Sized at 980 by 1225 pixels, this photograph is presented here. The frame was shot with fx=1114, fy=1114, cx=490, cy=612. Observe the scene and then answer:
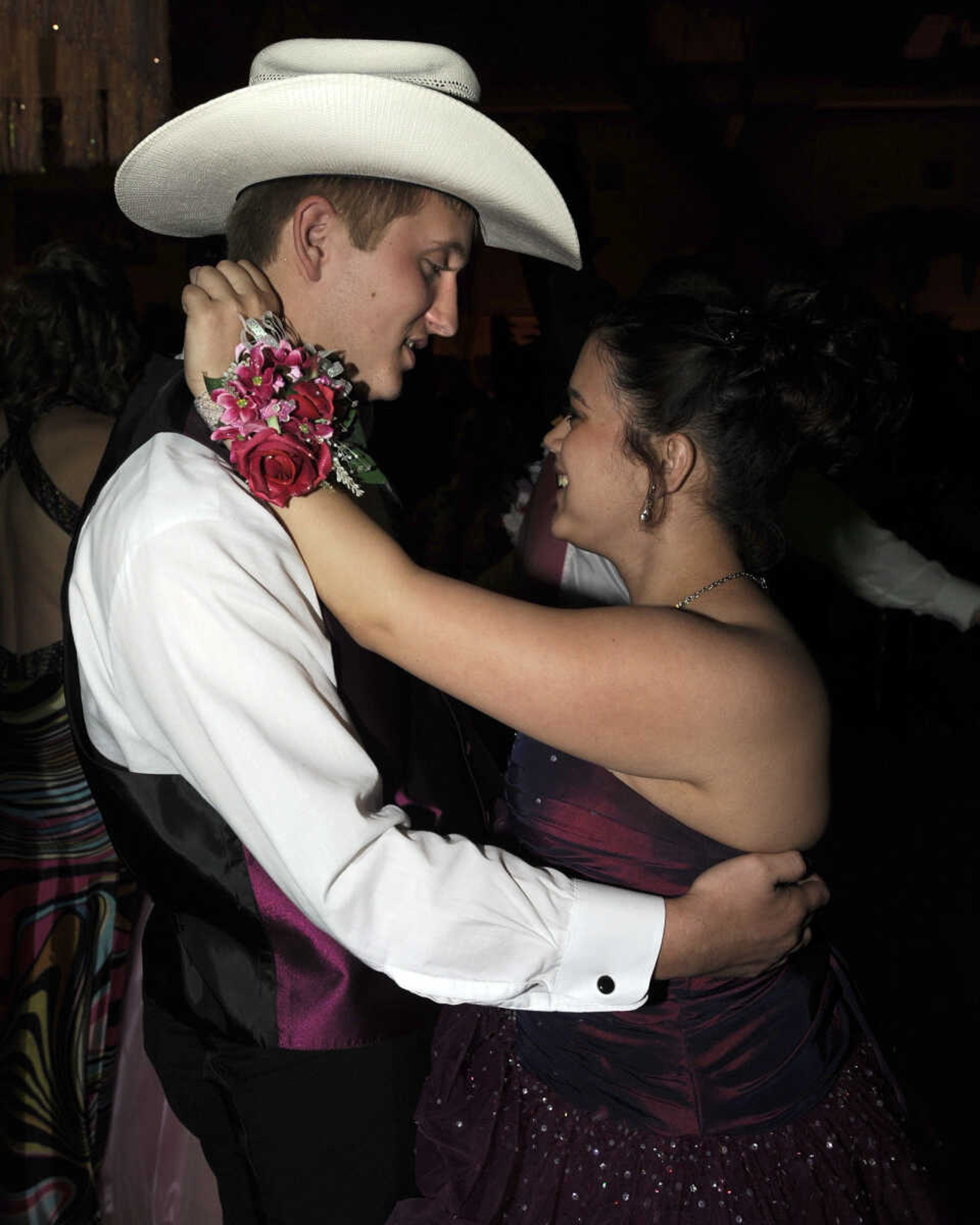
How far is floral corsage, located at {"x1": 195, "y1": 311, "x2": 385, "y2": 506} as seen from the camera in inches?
44.0

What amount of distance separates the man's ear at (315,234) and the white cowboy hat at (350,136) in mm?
52

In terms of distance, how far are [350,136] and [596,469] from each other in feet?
1.73

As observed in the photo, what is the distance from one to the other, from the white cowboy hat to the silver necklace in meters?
0.51

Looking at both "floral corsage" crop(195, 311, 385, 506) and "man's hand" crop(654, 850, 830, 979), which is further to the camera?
"man's hand" crop(654, 850, 830, 979)

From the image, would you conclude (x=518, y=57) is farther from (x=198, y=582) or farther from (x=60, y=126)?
(x=198, y=582)

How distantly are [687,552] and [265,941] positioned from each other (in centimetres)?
73

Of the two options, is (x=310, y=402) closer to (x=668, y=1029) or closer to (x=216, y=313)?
(x=216, y=313)

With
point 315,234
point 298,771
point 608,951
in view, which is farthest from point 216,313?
point 608,951

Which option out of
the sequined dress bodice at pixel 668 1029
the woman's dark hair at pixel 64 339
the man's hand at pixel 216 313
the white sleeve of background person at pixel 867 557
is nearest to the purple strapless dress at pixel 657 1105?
the sequined dress bodice at pixel 668 1029

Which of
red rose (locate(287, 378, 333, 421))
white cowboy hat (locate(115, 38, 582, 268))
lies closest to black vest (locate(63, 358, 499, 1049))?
red rose (locate(287, 378, 333, 421))

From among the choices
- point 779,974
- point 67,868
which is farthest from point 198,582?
point 67,868

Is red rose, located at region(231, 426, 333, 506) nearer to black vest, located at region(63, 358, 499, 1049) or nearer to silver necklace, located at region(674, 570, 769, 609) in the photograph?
black vest, located at region(63, 358, 499, 1049)

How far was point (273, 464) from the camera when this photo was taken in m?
1.12

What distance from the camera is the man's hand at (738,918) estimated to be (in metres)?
1.24
